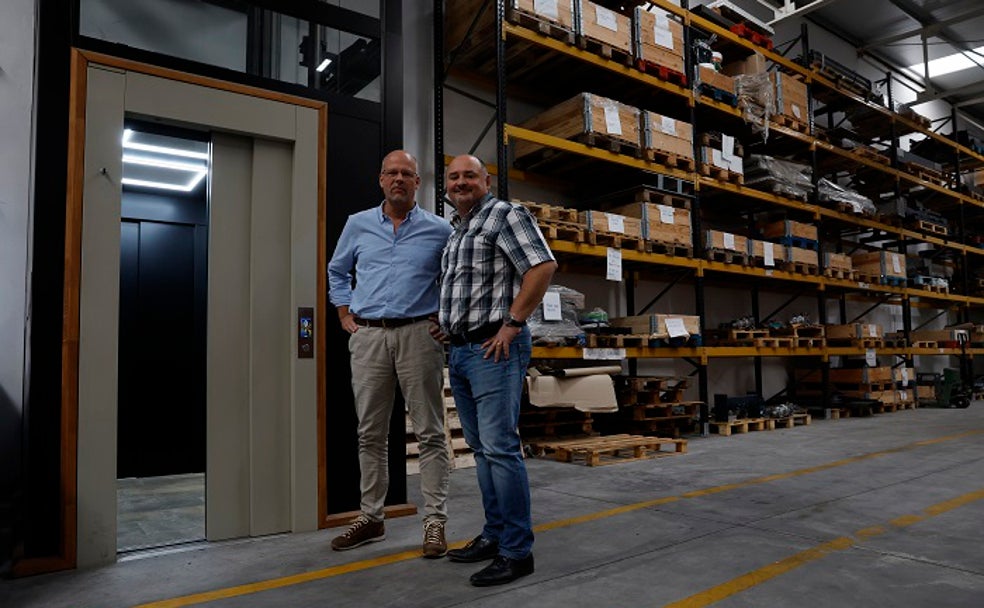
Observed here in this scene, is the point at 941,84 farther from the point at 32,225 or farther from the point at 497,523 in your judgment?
the point at 32,225

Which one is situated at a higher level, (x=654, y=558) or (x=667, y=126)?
(x=667, y=126)

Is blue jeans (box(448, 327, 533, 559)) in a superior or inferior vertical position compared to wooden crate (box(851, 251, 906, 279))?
inferior

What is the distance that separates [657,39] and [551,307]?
4278 millimetres

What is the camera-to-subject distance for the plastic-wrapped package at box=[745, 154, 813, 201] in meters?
10.4

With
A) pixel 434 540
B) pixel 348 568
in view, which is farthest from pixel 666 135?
pixel 348 568

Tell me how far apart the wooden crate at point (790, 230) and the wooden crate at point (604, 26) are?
4329 millimetres

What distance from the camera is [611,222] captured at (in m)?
7.88

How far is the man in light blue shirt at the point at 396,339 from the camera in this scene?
347 centimetres

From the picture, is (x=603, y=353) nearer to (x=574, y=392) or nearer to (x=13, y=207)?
(x=574, y=392)

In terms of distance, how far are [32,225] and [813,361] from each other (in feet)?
41.8

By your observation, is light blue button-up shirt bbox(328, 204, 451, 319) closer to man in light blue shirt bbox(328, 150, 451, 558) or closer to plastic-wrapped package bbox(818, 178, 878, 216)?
man in light blue shirt bbox(328, 150, 451, 558)

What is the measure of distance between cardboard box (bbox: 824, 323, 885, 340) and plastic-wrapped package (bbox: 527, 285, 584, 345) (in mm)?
6595

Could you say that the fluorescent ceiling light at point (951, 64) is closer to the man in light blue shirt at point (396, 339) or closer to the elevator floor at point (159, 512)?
the man in light blue shirt at point (396, 339)

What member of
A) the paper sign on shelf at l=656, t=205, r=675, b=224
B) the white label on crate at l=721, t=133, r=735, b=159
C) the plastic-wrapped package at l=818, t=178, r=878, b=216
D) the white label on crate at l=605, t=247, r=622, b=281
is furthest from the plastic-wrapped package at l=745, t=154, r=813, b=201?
the white label on crate at l=605, t=247, r=622, b=281
